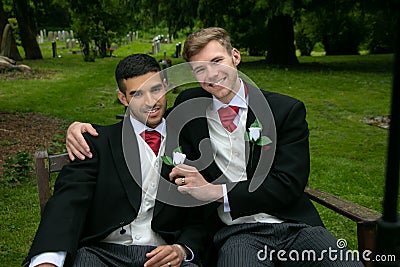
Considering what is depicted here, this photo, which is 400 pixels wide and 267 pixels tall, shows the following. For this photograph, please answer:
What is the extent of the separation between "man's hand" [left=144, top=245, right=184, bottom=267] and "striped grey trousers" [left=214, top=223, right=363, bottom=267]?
0.21m

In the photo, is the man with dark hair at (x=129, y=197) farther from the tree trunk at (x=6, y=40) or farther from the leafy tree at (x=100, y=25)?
the leafy tree at (x=100, y=25)

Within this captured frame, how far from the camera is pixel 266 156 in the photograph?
2986mm

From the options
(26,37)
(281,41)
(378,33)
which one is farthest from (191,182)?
(378,33)

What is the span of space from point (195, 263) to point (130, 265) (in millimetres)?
324

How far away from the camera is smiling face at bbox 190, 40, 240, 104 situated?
288cm

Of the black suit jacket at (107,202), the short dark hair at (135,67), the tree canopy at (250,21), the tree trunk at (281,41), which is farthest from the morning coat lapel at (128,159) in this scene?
the tree trunk at (281,41)

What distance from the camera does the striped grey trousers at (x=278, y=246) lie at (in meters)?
2.75

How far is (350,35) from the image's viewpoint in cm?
3144

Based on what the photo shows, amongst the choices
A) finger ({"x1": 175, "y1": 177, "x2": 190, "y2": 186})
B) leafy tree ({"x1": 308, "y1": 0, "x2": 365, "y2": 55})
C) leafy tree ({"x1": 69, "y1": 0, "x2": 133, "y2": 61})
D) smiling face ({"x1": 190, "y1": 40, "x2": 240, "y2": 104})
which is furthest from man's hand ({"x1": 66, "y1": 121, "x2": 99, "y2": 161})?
leafy tree ({"x1": 308, "y1": 0, "x2": 365, "y2": 55})

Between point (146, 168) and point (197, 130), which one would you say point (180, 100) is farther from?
point (146, 168)

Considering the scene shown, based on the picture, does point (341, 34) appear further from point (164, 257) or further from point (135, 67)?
point (164, 257)

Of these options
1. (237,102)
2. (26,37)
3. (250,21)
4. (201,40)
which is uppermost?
(201,40)

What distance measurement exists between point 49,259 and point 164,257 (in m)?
0.53

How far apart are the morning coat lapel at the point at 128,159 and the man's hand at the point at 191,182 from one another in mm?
240
